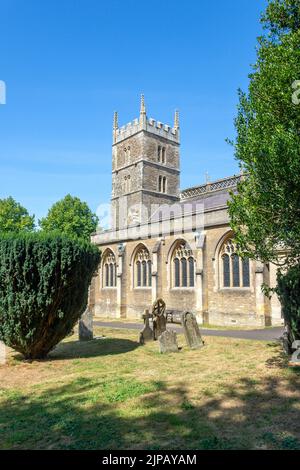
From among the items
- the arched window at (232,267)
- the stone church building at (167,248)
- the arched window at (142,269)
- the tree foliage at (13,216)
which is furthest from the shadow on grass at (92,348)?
the tree foliage at (13,216)

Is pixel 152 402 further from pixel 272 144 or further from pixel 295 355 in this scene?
pixel 272 144

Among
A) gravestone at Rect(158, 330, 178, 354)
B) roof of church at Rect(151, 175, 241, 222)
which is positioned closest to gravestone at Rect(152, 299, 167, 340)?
gravestone at Rect(158, 330, 178, 354)

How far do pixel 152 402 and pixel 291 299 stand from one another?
4768 millimetres

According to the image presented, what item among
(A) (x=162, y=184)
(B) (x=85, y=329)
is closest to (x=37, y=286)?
(B) (x=85, y=329)

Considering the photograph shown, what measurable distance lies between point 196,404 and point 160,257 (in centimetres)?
1814

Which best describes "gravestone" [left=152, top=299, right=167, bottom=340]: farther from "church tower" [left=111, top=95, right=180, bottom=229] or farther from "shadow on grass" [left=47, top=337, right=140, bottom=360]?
"church tower" [left=111, top=95, right=180, bottom=229]

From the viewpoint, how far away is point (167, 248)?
2355cm

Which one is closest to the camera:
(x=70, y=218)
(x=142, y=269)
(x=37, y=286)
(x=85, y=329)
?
(x=37, y=286)

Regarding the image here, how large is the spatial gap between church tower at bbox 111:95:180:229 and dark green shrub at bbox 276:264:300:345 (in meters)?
24.2

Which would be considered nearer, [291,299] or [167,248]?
[291,299]

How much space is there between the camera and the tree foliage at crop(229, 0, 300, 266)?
7.71m

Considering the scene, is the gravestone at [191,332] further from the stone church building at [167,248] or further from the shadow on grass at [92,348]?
the stone church building at [167,248]

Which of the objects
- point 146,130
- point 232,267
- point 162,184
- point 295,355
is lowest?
point 295,355
